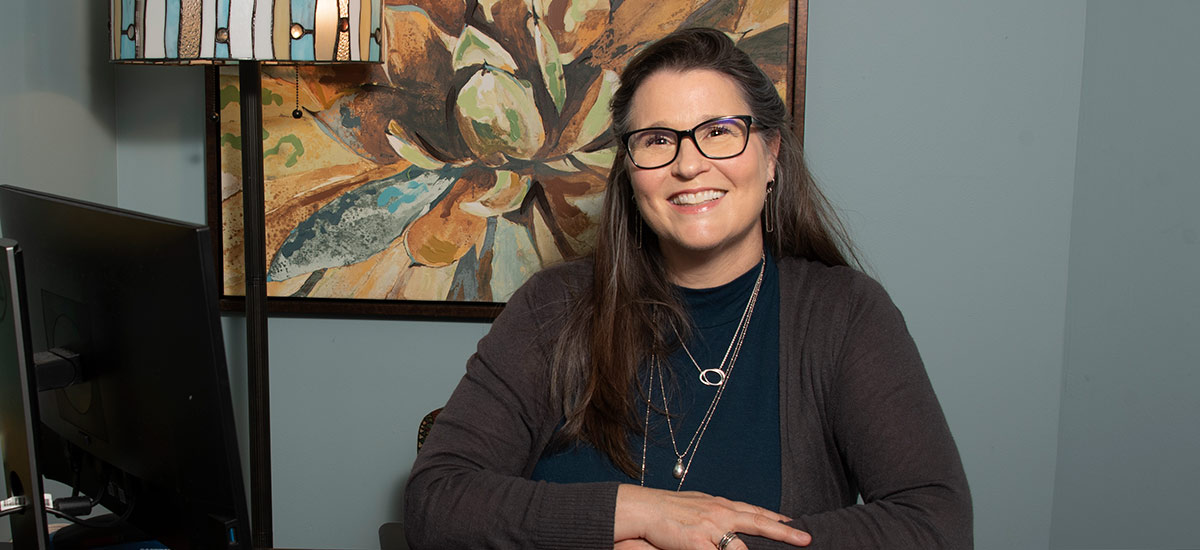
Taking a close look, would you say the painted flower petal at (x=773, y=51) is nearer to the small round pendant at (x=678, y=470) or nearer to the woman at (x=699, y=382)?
the woman at (x=699, y=382)

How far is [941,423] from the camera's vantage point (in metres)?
1.29

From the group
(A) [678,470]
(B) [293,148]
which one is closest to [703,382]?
(A) [678,470]

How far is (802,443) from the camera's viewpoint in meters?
1.37

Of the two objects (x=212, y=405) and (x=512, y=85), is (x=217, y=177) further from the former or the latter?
(x=212, y=405)

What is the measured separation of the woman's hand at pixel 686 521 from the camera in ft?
3.90

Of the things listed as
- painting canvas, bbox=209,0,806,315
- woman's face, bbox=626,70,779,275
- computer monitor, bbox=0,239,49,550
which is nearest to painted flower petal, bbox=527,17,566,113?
painting canvas, bbox=209,0,806,315

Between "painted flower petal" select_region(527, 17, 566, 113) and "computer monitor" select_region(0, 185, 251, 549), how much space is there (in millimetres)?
1163

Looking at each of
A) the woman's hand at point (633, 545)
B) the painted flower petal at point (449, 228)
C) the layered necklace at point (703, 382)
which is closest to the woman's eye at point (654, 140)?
the layered necklace at point (703, 382)

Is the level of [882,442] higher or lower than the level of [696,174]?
lower

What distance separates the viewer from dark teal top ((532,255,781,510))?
54.7 inches

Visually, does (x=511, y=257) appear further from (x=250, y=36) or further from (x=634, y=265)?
(x=250, y=36)

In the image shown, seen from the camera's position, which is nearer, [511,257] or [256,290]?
[256,290]

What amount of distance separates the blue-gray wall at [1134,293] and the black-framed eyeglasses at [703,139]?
960mm

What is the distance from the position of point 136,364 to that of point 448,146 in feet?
3.98
